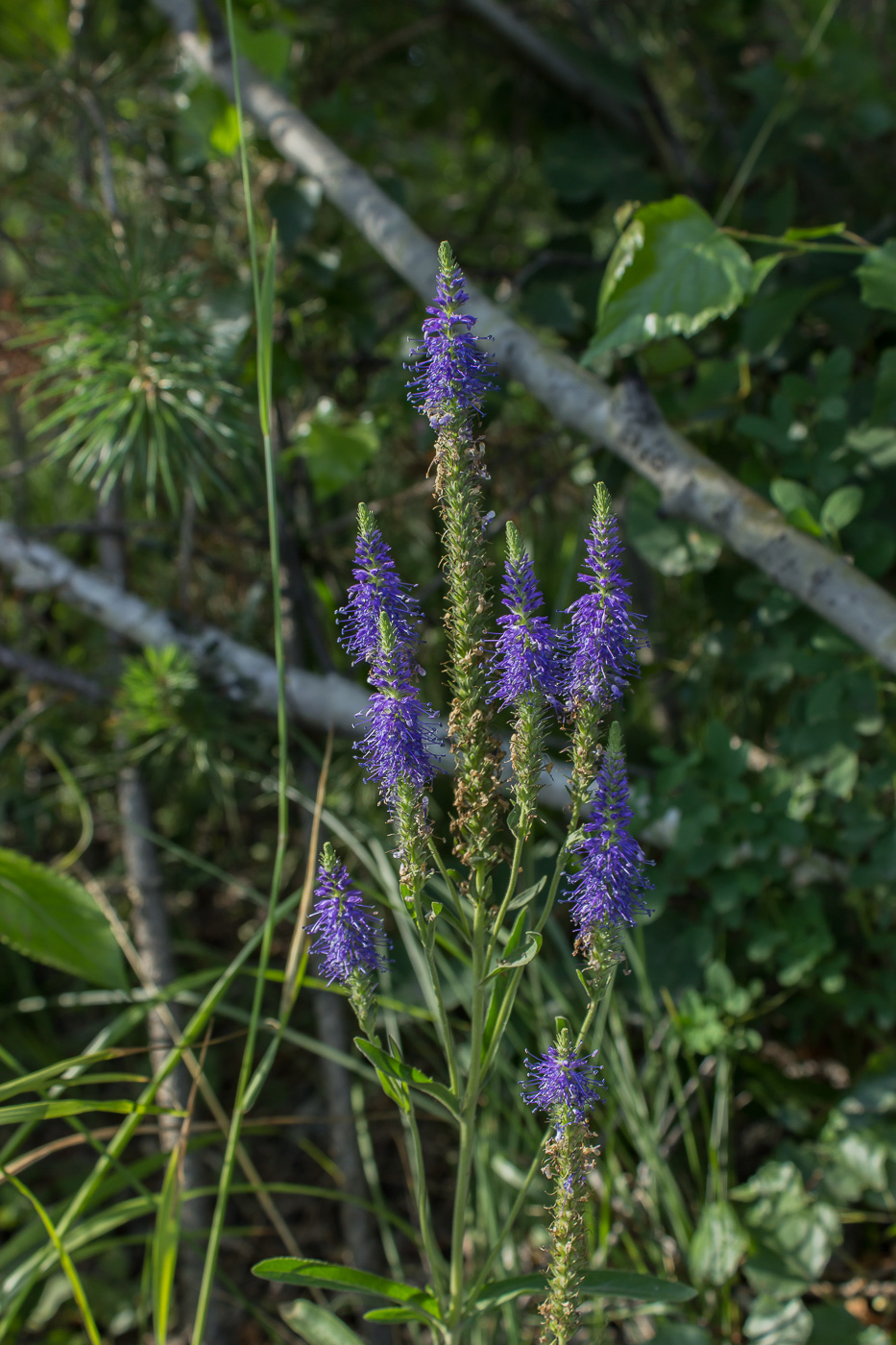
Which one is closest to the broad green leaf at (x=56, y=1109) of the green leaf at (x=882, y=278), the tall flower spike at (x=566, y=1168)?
the tall flower spike at (x=566, y=1168)

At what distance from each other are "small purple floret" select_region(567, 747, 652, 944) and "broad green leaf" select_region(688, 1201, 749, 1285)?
0.76 metres

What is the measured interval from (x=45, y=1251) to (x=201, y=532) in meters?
1.11

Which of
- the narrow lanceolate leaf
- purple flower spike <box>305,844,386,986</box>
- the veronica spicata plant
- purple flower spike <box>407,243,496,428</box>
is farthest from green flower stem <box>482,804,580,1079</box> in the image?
the narrow lanceolate leaf

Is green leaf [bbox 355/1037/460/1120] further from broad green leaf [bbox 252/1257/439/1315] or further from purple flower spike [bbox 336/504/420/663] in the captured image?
purple flower spike [bbox 336/504/420/663]

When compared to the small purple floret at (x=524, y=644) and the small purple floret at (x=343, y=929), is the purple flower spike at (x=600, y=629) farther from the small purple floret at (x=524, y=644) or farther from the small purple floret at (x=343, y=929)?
the small purple floret at (x=343, y=929)

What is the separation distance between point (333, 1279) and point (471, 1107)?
0.17 metres

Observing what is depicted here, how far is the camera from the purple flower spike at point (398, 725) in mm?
652

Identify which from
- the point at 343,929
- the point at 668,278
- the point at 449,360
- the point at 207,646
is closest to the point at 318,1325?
the point at 343,929

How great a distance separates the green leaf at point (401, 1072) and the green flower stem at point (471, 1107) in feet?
0.05

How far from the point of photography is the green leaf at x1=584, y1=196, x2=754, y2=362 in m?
1.14

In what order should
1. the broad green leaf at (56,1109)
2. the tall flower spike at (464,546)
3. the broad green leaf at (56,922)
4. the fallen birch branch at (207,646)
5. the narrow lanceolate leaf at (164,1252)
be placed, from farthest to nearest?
1. the fallen birch branch at (207,646)
2. the broad green leaf at (56,922)
3. the narrow lanceolate leaf at (164,1252)
4. the broad green leaf at (56,1109)
5. the tall flower spike at (464,546)

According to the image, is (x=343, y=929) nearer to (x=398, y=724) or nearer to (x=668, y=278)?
(x=398, y=724)

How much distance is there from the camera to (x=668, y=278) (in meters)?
1.16

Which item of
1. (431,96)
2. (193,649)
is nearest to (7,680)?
(193,649)
